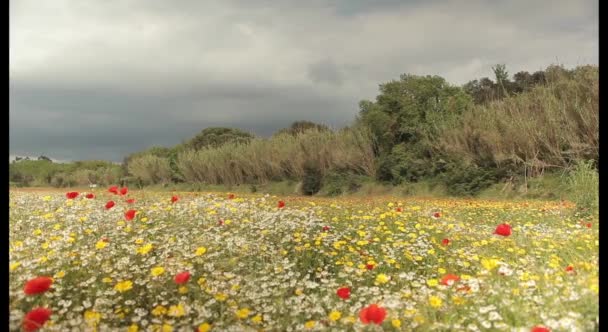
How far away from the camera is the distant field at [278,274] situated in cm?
337

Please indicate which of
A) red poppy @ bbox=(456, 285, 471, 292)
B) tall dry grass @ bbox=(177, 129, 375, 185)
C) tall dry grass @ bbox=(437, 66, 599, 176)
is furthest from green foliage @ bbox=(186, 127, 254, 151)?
red poppy @ bbox=(456, 285, 471, 292)

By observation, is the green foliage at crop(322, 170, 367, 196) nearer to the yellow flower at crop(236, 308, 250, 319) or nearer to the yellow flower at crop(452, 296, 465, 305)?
the yellow flower at crop(452, 296, 465, 305)

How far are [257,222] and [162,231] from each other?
1182 mm

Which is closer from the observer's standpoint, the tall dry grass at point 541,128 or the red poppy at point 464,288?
the red poppy at point 464,288

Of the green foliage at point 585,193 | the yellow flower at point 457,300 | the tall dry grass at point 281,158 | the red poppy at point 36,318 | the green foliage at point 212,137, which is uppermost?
the green foliage at point 212,137

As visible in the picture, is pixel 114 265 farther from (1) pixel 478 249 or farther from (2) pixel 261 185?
(2) pixel 261 185

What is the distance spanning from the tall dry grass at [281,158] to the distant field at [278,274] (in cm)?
1885

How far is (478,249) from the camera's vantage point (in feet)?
18.7

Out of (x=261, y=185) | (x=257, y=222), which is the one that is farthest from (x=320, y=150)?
(x=257, y=222)

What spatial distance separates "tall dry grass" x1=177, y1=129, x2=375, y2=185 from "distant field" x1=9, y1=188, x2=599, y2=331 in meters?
18.9

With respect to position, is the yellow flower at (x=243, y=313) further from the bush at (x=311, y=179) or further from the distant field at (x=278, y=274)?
the bush at (x=311, y=179)

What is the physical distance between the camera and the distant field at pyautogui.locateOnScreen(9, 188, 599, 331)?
11.1 ft

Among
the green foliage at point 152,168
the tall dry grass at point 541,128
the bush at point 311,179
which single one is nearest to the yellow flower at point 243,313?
the tall dry grass at point 541,128

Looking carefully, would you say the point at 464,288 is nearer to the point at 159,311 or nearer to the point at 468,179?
the point at 159,311
